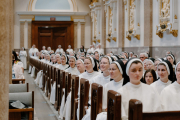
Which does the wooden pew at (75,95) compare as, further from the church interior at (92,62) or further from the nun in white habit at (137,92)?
the nun in white habit at (137,92)

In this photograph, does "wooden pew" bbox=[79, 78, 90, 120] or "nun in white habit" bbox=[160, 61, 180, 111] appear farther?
"wooden pew" bbox=[79, 78, 90, 120]

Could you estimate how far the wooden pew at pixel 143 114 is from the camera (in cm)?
244

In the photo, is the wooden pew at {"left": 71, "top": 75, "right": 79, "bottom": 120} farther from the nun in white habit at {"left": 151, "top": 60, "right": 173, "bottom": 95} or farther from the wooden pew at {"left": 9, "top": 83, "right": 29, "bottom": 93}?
the nun in white habit at {"left": 151, "top": 60, "right": 173, "bottom": 95}

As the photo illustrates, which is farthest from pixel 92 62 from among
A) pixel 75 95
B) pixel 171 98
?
pixel 171 98

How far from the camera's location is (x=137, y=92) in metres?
3.50

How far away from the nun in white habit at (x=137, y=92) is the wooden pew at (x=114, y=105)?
0.49 m

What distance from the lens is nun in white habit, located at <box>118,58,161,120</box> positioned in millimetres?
3451

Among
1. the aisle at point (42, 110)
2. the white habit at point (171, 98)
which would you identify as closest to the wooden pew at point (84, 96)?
the white habit at point (171, 98)

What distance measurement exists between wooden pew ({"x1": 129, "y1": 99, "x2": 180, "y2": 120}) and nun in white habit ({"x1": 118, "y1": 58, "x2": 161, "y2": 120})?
0.84m

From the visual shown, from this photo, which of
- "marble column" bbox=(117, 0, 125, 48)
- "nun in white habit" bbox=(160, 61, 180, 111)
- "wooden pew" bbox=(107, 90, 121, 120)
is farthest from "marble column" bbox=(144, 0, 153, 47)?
"wooden pew" bbox=(107, 90, 121, 120)

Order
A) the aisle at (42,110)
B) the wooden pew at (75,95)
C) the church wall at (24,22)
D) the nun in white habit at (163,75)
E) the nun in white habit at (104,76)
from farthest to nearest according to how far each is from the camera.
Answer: the church wall at (24,22), the aisle at (42,110), the nun in white habit at (104,76), the wooden pew at (75,95), the nun in white habit at (163,75)

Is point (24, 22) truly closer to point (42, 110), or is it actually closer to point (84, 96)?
point (42, 110)

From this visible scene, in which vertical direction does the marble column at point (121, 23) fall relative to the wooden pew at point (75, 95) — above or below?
above

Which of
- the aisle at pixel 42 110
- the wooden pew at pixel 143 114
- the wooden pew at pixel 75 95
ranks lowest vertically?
the aisle at pixel 42 110
